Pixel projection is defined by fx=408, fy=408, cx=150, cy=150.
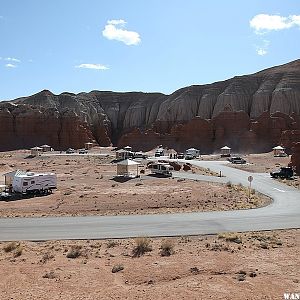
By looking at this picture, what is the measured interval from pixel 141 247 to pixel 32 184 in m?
20.7

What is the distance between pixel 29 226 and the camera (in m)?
24.5

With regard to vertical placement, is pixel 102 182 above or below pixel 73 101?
below

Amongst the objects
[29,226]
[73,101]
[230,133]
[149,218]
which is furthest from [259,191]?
[73,101]

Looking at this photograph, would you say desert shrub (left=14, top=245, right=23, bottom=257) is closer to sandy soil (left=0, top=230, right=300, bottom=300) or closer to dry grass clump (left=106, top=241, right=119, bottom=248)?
sandy soil (left=0, top=230, right=300, bottom=300)

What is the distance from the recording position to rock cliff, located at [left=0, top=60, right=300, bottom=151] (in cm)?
11131

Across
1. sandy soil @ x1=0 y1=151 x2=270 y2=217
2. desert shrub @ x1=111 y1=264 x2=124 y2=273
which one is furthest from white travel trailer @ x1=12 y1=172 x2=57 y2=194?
desert shrub @ x1=111 y1=264 x2=124 y2=273

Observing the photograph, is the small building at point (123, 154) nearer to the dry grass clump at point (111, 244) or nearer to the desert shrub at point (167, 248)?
the dry grass clump at point (111, 244)

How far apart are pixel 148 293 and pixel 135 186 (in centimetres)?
2831

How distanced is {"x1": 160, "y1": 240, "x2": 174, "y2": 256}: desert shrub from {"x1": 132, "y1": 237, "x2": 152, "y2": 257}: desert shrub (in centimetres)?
65

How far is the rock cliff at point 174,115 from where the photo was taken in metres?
111

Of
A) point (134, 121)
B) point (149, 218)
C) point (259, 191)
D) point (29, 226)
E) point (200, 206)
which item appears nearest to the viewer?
point (29, 226)

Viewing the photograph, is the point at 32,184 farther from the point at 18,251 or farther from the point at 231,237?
the point at 231,237

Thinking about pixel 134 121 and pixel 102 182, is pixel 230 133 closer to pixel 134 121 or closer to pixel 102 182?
pixel 134 121

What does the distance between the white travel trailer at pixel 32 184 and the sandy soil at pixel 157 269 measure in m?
17.3
